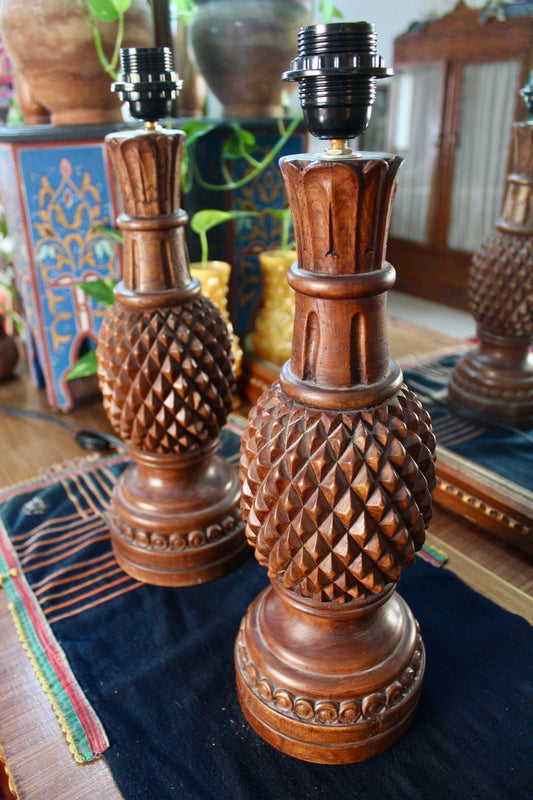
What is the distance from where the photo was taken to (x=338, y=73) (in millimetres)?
380

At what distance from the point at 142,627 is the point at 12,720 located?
15 centimetres

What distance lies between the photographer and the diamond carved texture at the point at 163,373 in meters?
0.63

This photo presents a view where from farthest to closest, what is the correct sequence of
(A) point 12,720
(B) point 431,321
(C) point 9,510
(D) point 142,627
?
(B) point 431,321
(C) point 9,510
(D) point 142,627
(A) point 12,720

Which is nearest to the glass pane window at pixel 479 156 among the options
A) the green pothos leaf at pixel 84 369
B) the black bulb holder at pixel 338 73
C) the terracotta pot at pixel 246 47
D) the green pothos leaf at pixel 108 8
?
the terracotta pot at pixel 246 47

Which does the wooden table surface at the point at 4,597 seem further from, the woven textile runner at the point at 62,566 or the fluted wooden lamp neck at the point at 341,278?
the fluted wooden lamp neck at the point at 341,278

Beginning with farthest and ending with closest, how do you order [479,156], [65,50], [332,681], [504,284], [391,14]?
[479,156], [391,14], [65,50], [504,284], [332,681]

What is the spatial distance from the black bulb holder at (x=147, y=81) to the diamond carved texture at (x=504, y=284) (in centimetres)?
49

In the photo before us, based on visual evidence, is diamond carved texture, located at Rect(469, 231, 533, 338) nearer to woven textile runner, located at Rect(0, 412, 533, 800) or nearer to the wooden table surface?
the wooden table surface

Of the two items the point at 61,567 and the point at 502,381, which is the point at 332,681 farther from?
the point at 502,381

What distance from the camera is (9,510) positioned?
848 millimetres

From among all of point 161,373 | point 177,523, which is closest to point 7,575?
point 177,523

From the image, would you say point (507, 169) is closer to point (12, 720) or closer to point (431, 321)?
point (431, 321)

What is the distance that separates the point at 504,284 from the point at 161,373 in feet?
1.64

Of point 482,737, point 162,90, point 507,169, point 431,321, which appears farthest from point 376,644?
point 507,169
